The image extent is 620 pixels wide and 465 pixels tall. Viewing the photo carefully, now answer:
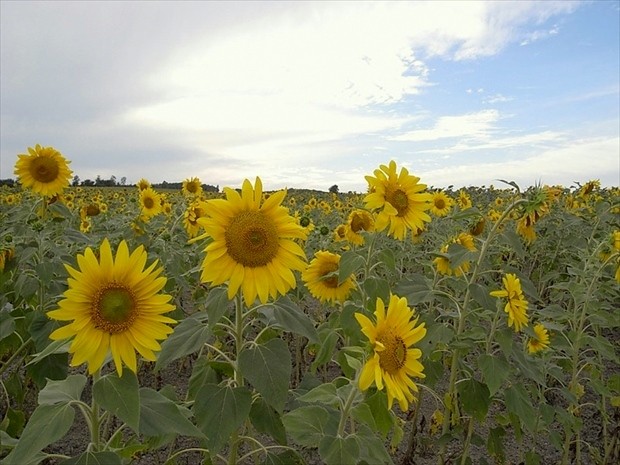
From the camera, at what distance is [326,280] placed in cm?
348

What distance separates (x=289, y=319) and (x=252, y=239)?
31 centimetres

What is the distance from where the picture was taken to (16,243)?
383 centimetres

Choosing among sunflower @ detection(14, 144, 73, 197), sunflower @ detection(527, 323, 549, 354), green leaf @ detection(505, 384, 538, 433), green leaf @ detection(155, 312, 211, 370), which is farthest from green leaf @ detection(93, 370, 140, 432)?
sunflower @ detection(14, 144, 73, 197)

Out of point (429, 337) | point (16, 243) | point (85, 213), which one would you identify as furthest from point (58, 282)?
point (85, 213)

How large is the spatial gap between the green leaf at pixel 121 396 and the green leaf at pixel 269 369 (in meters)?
0.38

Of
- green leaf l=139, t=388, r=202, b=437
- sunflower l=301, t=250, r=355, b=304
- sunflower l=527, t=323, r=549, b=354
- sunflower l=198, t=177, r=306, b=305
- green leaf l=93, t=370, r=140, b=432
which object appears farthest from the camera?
sunflower l=527, t=323, r=549, b=354

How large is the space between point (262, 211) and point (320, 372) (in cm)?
329

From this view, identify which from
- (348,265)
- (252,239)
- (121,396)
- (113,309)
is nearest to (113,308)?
(113,309)

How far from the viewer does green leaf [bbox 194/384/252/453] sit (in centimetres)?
165

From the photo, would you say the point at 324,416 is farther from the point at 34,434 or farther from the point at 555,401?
the point at 555,401

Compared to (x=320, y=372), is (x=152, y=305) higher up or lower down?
higher up

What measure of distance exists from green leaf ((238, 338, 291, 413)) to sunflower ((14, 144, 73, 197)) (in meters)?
3.70

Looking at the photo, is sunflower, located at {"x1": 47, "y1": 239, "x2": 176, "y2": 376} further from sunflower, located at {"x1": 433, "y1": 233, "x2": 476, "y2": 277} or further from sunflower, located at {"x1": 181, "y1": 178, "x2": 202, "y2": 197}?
sunflower, located at {"x1": 181, "y1": 178, "x2": 202, "y2": 197}

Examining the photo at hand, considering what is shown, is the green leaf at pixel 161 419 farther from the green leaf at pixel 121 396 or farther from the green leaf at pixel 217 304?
the green leaf at pixel 217 304
